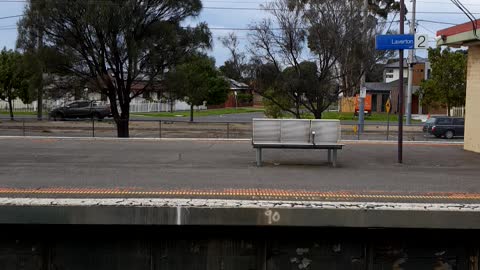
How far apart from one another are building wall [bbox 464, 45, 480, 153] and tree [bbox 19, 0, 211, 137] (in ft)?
44.8

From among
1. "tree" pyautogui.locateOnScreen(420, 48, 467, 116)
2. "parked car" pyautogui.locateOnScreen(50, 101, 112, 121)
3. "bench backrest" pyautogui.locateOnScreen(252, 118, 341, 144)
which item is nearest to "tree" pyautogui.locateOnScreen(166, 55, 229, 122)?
"parked car" pyautogui.locateOnScreen(50, 101, 112, 121)

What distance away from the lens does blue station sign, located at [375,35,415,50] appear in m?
11.6

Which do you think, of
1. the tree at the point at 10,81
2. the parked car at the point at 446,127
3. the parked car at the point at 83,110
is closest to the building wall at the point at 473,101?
the parked car at the point at 446,127

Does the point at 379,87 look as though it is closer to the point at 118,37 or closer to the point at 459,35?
the point at 118,37

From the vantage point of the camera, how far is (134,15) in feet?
78.6

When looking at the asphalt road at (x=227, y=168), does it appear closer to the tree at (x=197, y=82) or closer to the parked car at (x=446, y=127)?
the tree at (x=197, y=82)

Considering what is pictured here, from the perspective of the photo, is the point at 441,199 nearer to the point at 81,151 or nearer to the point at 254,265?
the point at 254,265

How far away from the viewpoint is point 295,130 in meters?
11.4

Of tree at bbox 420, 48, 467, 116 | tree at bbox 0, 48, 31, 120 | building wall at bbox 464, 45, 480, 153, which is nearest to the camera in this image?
building wall at bbox 464, 45, 480, 153

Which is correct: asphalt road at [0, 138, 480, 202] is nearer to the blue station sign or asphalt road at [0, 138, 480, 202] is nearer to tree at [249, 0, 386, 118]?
the blue station sign

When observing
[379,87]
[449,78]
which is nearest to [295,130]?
[449,78]

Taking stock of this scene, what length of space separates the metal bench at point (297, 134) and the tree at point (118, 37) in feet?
45.5

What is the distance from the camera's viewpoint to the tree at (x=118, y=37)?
76.9 feet

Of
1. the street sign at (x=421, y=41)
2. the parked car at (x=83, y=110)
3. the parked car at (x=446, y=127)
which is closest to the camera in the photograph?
the street sign at (x=421, y=41)
